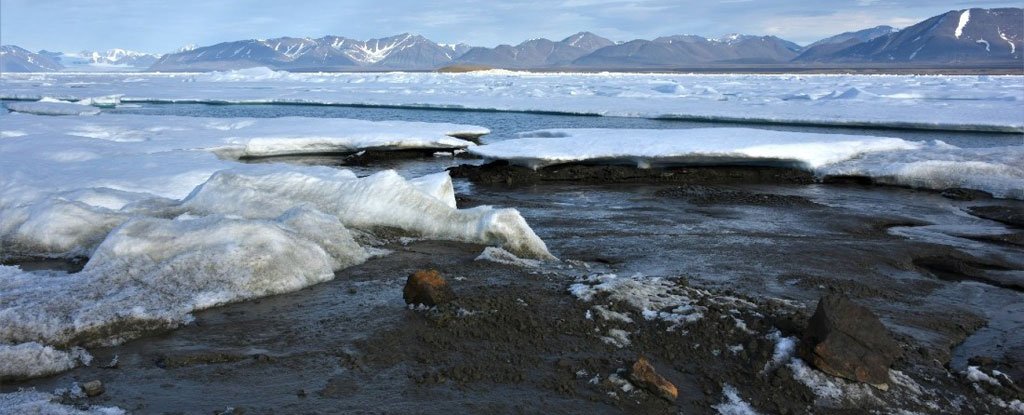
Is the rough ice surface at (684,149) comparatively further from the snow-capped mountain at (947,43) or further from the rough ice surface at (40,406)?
the snow-capped mountain at (947,43)

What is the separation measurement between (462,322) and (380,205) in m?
3.09

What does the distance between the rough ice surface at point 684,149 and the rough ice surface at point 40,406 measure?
8.96m

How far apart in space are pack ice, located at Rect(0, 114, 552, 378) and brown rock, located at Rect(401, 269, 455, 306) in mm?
1015

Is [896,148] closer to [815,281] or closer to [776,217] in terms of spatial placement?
[776,217]

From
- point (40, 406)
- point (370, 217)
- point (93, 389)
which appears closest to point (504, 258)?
point (370, 217)

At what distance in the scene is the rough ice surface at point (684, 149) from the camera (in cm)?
1235

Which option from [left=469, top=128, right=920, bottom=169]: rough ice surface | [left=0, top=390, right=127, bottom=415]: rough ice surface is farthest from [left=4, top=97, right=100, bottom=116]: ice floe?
[left=0, top=390, right=127, bottom=415]: rough ice surface

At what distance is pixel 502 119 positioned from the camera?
80.3 ft

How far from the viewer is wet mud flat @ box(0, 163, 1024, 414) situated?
389cm

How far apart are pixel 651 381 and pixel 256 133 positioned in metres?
13.8

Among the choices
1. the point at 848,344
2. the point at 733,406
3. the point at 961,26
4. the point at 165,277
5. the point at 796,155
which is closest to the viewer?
the point at 733,406

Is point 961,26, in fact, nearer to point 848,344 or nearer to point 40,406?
point 848,344

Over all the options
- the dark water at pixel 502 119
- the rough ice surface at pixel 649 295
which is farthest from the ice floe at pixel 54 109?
the rough ice surface at pixel 649 295

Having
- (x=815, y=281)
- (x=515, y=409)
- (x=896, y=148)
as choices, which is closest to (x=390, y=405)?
(x=515, y=409)
